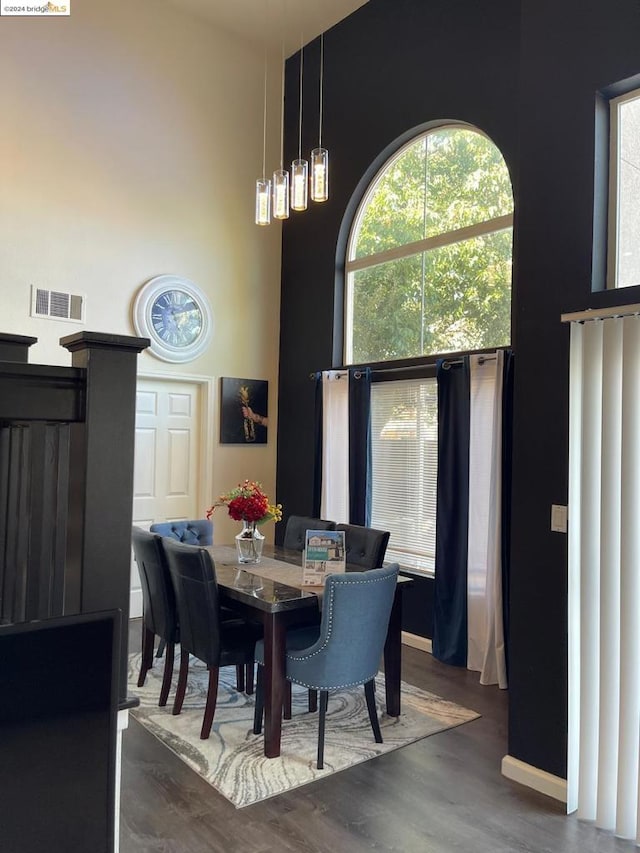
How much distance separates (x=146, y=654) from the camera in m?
3.94

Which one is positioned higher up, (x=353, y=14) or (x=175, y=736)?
(x=353, y=14)

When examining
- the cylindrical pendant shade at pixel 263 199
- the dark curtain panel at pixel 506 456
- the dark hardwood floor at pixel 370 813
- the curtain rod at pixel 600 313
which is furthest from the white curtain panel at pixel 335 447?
the curtain rod at pixel 600 313

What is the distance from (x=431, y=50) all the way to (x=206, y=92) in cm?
215

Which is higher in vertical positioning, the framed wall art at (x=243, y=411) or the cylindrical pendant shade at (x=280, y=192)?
the cylindrical pendant shade at (x=280, y=192)

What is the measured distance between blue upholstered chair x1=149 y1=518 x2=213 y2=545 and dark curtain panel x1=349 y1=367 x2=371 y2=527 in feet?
4.28

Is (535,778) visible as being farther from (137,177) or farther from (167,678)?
(137,177)

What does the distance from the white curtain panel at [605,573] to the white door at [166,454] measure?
383 centimetres

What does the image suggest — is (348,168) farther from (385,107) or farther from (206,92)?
(206,92)

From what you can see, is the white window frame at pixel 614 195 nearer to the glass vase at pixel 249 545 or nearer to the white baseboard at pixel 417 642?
the glass vase at pixel 249 545

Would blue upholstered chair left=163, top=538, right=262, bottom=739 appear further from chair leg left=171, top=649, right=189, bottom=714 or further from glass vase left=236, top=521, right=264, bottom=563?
glass vase left=236, top=521, right=264, bottom=563

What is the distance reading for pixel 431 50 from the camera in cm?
497

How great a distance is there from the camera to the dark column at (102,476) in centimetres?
134

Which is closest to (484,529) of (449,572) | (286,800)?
(449,572)

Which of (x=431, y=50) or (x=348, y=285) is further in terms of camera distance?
(x=348, y=285)
